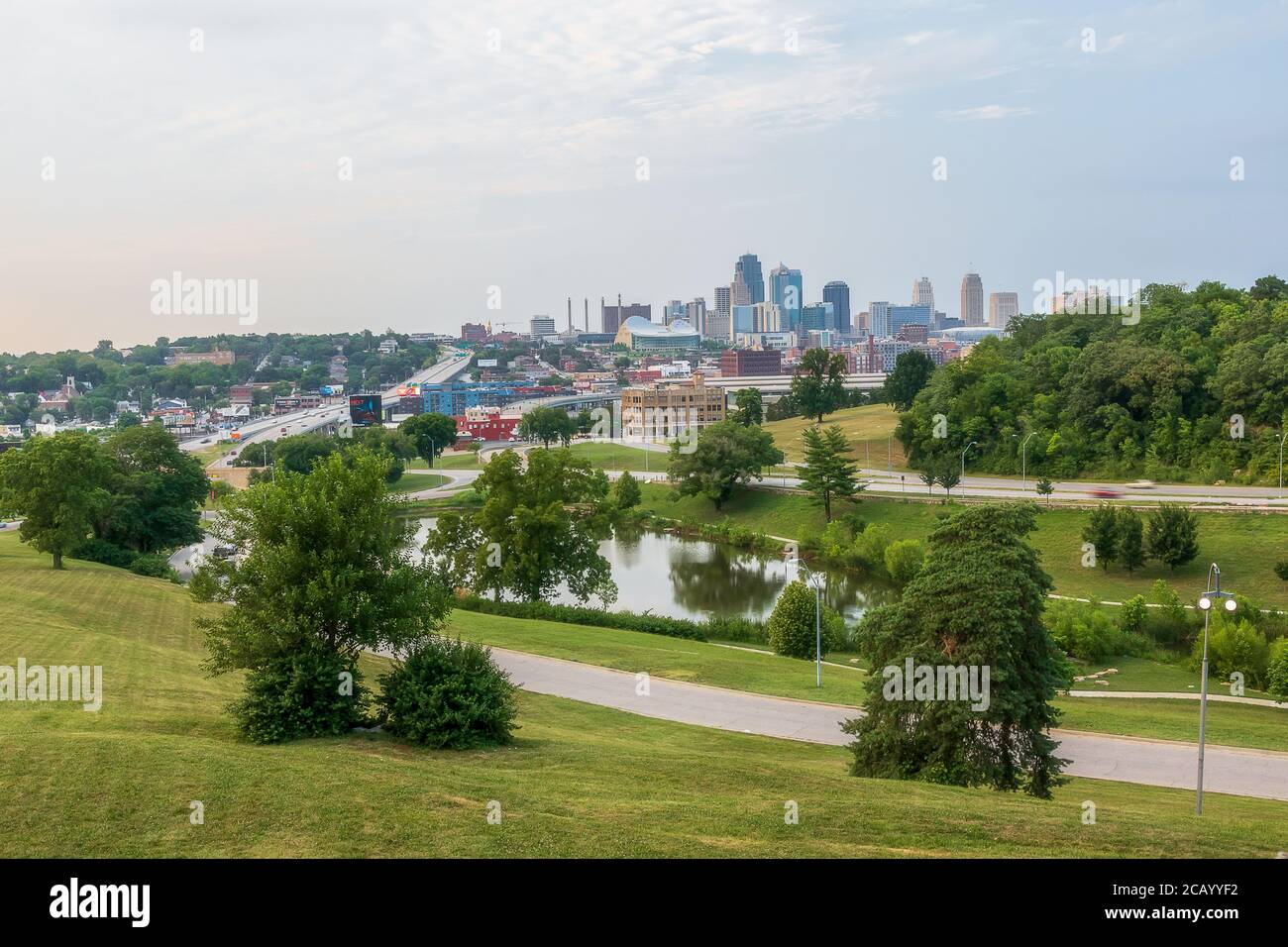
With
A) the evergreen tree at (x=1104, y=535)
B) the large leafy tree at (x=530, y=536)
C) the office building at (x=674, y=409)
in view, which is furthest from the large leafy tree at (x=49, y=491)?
the office building at (x=674, y=409)

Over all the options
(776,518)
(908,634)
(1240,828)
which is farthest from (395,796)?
(776,518)

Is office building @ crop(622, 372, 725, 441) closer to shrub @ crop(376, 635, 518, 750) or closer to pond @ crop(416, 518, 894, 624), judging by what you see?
pond @ crop(416, 518, 894, 624)

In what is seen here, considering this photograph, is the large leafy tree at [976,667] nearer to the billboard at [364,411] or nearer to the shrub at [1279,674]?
the shrub at [1279,674]

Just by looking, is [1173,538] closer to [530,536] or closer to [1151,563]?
[1151,563]

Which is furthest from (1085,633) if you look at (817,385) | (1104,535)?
(817,385)

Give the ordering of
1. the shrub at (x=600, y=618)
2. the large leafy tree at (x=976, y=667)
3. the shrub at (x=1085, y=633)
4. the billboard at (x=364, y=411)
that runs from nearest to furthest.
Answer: the large leafy tree at (x=976, y=667), the shrub at (x=1085, y=633), the shrub at (x=600, y=618), the billboard at (x=364, y=411)

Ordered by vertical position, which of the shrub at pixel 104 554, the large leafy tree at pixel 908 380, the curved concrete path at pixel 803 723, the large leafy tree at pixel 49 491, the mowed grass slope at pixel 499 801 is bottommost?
the curved concrete path at pixel 803 723
